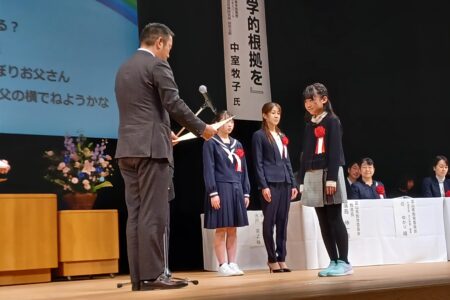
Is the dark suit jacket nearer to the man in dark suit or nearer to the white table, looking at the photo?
the man in dark suit

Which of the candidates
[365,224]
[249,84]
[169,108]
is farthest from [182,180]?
[169,108]

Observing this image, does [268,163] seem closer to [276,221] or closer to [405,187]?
[276,221]

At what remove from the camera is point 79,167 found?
507 cm

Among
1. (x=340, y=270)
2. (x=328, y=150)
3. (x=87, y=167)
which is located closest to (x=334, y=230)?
(x=340, y=270)

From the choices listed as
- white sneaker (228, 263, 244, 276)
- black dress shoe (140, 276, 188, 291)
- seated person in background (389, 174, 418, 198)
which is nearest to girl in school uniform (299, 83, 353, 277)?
white sneaker (228, 263, 244, 276)

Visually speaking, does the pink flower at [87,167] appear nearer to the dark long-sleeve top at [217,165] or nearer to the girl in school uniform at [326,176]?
the dark long-sleeve top at [217,165]

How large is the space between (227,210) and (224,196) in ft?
0.34

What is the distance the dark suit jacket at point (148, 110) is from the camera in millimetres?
Result: 2783

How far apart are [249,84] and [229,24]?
22.5 inches

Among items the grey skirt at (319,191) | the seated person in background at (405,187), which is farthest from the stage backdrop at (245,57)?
the grey skirt at (319,191)

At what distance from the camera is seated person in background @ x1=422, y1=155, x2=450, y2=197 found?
582 cm

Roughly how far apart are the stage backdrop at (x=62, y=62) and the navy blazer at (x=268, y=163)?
133cm

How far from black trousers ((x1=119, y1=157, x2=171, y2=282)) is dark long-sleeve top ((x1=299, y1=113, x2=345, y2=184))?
104cm

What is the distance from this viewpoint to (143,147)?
2762mm
